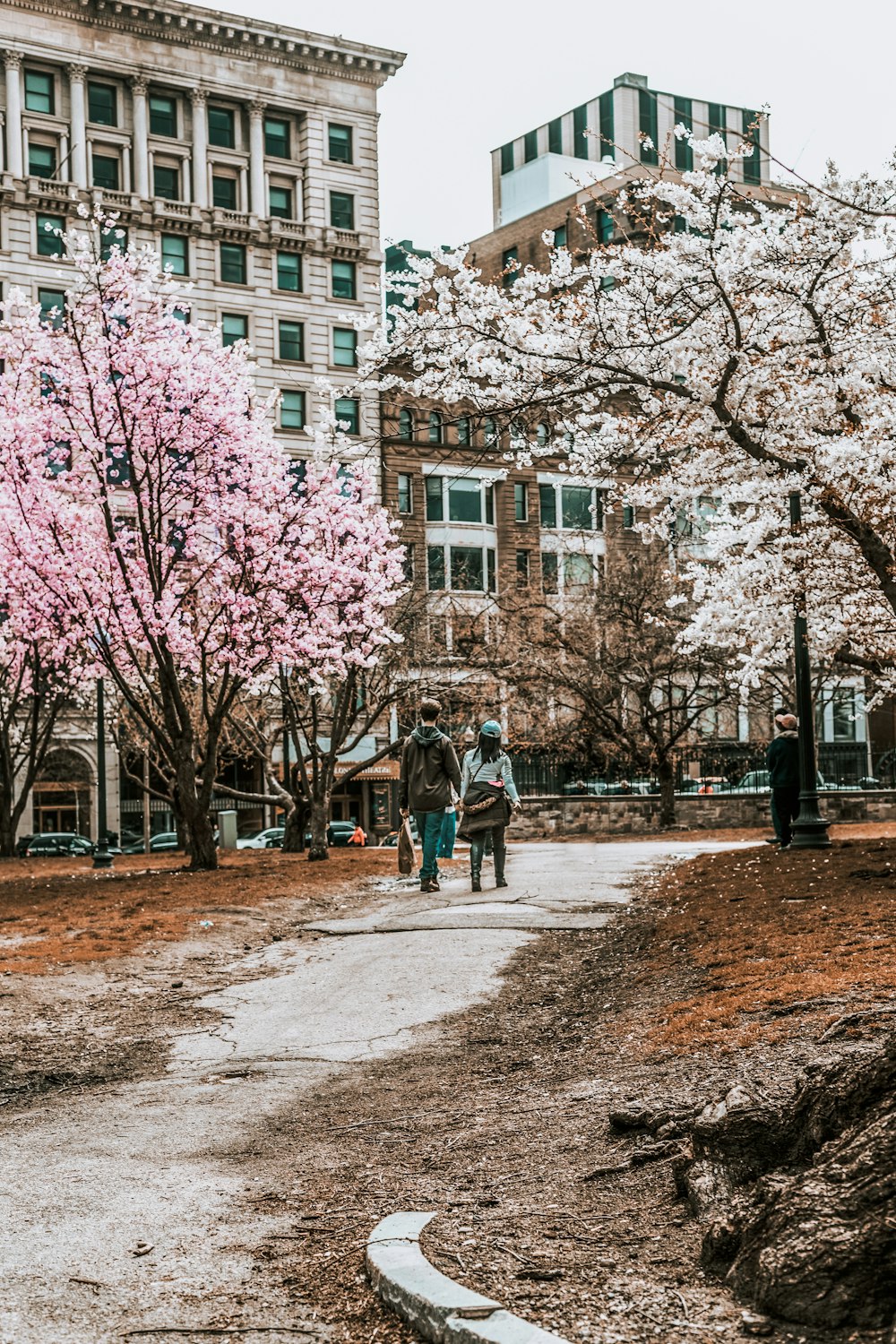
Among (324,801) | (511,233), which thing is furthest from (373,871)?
(511,233)

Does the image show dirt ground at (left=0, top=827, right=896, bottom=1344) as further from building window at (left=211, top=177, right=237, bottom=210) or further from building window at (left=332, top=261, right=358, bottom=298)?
building window at (left=332, top=261, right=358, bottom=298)

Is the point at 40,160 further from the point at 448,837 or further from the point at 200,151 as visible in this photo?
the point at 448,837

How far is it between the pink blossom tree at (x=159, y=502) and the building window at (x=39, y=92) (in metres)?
41.8

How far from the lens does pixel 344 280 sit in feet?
232

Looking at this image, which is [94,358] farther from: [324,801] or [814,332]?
[814,332]

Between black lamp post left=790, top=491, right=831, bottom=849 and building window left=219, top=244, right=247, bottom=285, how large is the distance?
52727 mm

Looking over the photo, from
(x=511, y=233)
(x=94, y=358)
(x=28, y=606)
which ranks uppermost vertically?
(x=511, y=233)

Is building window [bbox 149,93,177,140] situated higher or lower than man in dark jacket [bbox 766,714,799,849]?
higher

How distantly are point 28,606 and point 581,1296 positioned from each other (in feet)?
79.6

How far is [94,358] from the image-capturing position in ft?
78.0

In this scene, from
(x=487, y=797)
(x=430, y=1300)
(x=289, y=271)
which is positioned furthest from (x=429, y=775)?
(x=289, y=271)

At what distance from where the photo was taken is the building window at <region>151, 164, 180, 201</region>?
66562 millimetres

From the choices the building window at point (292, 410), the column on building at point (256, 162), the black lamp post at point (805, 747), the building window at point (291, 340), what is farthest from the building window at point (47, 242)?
the black lamp post at point (805, 747)

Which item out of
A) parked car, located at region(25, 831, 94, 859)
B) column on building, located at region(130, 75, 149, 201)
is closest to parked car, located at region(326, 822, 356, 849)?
parked car, located at region(25, 831, 94, 859)
